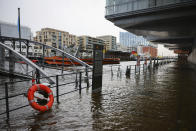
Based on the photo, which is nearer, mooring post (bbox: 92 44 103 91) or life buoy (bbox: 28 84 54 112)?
life buoy (bbox: 28 84 54 112)

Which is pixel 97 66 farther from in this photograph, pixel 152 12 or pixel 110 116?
pixel 152 12

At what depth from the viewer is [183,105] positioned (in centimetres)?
530

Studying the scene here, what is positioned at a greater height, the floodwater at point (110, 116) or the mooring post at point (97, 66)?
the mooring post at point (97, 66)

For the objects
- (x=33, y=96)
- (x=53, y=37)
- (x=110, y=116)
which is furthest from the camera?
(x=53, y=37)

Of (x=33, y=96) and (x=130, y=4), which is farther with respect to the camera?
(x=130, y=4)

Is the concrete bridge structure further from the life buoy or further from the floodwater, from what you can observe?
the life buoy

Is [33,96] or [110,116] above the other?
[33,96]

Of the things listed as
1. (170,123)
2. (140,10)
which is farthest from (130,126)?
(140,10)

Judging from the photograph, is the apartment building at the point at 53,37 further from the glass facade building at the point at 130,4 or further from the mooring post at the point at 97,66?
the mooring post at the point at 97,66

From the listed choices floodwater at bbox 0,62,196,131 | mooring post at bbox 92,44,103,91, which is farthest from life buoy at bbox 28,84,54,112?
mooring post at bbox 92,44,103,91

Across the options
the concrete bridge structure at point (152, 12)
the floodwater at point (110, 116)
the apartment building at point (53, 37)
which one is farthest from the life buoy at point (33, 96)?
the apartment building at point (53, 37)

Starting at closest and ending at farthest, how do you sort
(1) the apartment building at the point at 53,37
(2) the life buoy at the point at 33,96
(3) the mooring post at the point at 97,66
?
(2) the life buoy at the point at 33,96
(3) the mooring post at the point at 97,66
(1) the apartment building at the point at 53,37

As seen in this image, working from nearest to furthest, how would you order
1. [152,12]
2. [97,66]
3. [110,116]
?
[110,116]
[97,66]
[152,12]

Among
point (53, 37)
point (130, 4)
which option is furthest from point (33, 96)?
point (53, 37)
